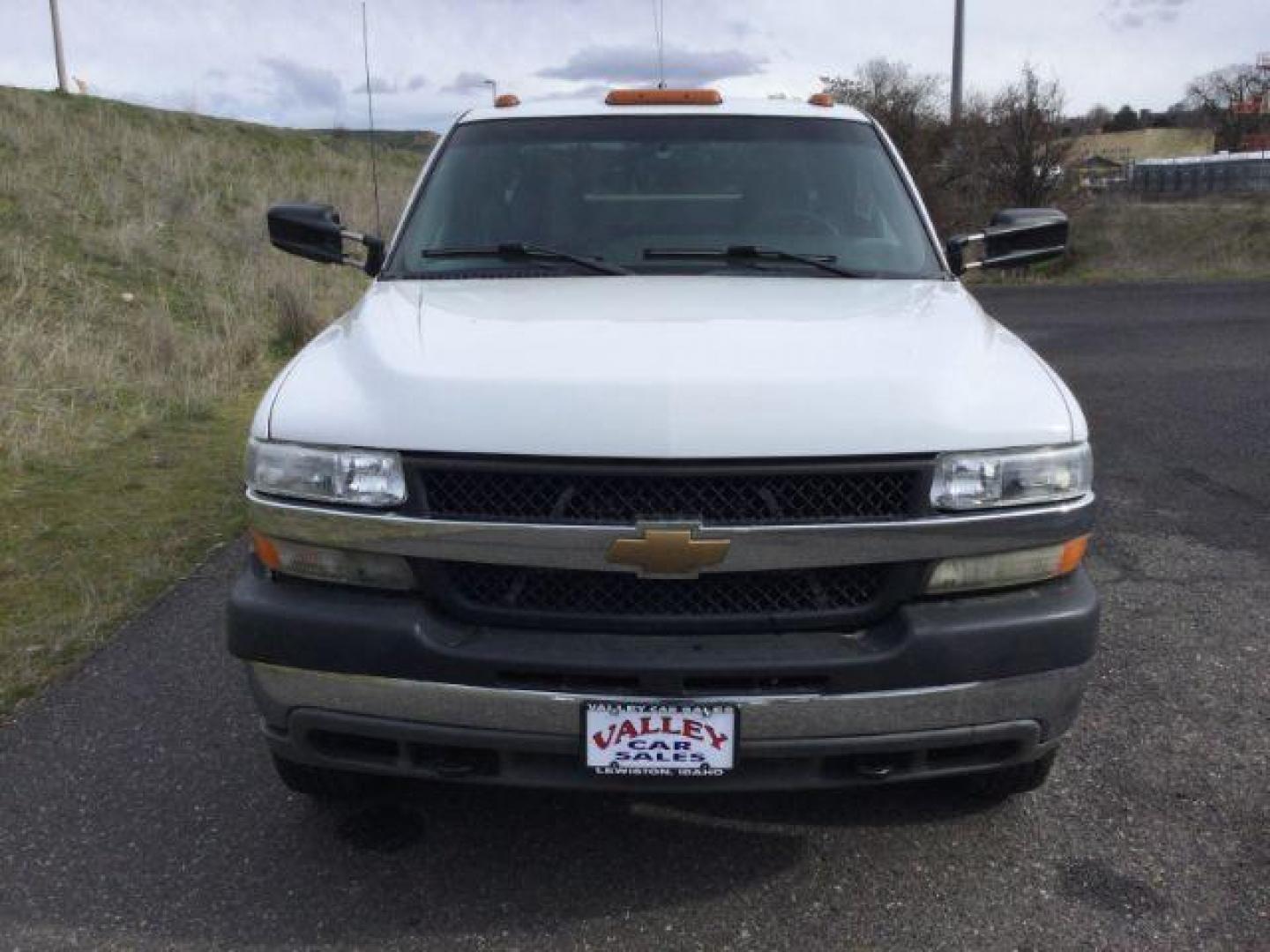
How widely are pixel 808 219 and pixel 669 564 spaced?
71.0 inches

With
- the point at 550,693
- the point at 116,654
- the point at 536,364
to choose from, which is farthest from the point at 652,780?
the point at 116,654

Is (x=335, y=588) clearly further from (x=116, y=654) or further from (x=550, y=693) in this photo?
(x=116, y=654)

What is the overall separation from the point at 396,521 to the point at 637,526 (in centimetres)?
51

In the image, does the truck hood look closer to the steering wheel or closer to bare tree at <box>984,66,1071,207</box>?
the steering wheel

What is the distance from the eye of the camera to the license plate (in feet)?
8.12

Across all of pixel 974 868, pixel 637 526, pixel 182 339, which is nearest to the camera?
pixel 637 526

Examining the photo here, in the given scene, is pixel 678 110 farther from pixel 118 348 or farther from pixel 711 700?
pixel 118 348

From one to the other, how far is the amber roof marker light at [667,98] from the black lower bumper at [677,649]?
243 centimetres

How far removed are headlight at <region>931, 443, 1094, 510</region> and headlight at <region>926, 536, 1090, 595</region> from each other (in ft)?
0.37

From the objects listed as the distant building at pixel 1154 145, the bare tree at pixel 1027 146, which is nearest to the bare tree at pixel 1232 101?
the distant building at pixel 1154 145

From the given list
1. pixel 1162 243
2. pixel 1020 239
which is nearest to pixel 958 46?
pixel 1162 243

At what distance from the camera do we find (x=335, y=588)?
8.66 ft

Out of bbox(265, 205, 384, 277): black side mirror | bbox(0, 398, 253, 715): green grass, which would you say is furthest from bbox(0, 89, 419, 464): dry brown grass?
bbox(265, 205, 384, 277): black side mirror

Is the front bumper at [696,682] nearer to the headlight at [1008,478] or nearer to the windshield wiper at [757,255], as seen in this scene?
the headlight at [1008,478]
